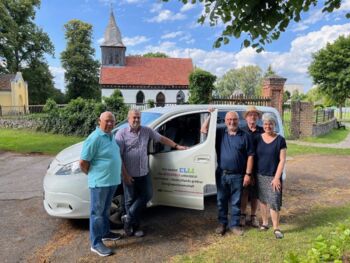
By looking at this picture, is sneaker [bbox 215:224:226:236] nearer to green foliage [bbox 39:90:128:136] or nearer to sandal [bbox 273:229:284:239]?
sandal [bbox 273:229:284:239]

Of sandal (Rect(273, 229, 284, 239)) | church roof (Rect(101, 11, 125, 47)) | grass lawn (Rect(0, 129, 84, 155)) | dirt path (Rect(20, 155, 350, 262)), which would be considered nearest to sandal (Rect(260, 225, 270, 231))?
sandal (Rect(273, 229, 284, 239))

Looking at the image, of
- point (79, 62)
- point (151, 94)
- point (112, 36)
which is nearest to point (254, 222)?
point (151, 94)

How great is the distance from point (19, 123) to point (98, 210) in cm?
1934

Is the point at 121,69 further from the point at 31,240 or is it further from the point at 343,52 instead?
the point at 31,240

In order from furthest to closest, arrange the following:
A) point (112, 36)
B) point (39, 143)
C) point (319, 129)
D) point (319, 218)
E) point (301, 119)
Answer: point (112, 36)
point (319, 129)
point (301, 119)
point (39, 143)
point (319, 218)

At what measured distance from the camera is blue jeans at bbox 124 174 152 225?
414 cm

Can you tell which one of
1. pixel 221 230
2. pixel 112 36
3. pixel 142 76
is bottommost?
pixel 221 230

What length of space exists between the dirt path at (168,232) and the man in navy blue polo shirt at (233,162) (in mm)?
628

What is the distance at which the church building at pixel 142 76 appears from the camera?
141 feet

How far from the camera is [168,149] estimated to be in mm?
4566

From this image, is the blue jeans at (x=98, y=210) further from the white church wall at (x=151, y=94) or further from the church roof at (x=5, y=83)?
the church roof at (x=5, y=83)

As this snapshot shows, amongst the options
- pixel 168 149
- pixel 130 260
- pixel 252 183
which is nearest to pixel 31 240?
pixel 130 260

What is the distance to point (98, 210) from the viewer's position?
3.74 metres

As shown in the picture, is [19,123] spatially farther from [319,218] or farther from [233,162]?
[319,218]
